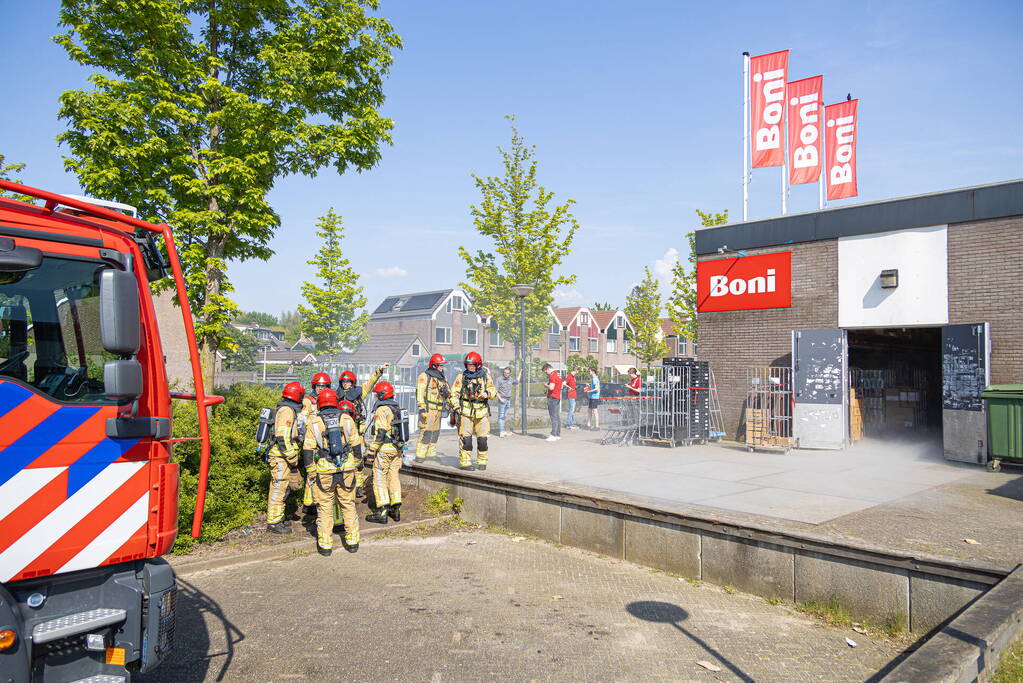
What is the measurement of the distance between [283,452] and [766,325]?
1149 centimetres

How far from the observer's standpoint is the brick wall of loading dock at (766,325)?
14125mm

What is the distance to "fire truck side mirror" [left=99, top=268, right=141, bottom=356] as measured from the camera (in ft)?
10.2

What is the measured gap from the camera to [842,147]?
1769 centimetres

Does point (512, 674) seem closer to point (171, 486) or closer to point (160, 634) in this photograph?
point (160, 634)

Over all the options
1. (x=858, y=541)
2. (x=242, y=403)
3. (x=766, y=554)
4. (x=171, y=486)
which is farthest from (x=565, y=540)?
(x=171, y=486)

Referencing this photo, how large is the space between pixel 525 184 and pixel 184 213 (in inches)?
684

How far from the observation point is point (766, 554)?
252 inches

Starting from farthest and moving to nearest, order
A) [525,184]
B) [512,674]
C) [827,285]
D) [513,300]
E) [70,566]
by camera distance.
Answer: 1. [513,300]
2. [525,184]
3. [827,285]
4. [512,674]
5. [70,566]

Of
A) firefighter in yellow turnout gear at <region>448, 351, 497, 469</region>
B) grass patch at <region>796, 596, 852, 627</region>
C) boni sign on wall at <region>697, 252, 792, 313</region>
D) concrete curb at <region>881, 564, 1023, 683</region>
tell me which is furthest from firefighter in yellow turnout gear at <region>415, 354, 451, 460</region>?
boni sign on wall at <region>697, 252, 792, 313</region>

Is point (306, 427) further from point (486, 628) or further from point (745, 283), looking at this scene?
point (745, 283)

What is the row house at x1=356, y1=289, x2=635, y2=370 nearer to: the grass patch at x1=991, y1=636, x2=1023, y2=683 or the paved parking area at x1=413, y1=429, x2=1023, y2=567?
the paved parking area at x1=413, y1=429, x2=1023, y2=567

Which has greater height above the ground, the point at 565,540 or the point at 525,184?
the point at 525,184

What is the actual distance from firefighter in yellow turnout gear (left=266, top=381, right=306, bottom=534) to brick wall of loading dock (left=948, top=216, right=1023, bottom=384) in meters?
12.0

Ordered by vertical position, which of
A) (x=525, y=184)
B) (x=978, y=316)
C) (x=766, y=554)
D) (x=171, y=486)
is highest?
(x=525, y=184)
